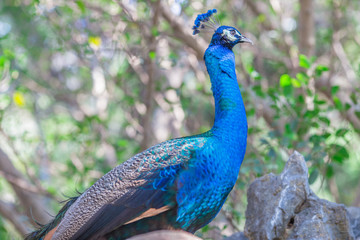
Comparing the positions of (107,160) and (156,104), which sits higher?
(156,104)

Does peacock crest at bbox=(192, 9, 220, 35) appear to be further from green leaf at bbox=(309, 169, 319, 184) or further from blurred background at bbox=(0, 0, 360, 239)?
green leaf at bbox=(309, 169, 319, 184)

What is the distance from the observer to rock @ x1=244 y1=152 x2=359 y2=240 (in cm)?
274

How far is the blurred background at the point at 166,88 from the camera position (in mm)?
3936

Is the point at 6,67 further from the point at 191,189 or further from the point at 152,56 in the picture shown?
the point at 191,189

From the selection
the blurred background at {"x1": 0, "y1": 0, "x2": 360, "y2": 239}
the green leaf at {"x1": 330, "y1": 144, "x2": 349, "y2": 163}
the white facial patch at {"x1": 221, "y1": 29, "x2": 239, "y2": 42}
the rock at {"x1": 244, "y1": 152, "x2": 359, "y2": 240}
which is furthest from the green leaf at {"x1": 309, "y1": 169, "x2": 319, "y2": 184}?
the white facial patch at {"x1": 221, "y1": 29, "x2": 239, "y2": 42}

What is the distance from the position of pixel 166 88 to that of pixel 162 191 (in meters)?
2.30

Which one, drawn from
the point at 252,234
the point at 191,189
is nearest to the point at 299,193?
the point at 252,234

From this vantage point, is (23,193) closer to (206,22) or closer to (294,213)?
(206,22)

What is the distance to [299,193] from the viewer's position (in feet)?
9.37

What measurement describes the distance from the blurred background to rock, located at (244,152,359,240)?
0.68m

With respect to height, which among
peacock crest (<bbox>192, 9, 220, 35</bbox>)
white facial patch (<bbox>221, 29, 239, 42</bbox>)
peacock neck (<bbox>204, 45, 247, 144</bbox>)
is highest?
peacock crest (<bbox>192, 9, 220, 35</bbox>)

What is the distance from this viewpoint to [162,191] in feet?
8.04

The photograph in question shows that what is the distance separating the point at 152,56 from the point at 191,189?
6.17 ft

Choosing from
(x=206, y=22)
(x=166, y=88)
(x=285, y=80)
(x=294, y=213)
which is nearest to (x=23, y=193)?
(x=166, y=88)
